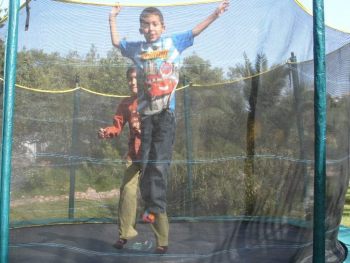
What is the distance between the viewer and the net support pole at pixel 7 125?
2.20m

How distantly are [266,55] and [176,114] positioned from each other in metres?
0.57

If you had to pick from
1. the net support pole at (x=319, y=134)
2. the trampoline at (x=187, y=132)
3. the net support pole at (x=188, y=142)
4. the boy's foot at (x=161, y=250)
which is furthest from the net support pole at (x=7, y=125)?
the net support pole at (x=319, y=134)

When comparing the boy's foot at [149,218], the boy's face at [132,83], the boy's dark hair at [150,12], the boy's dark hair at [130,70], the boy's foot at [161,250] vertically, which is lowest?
the boy's foot at [161,250]

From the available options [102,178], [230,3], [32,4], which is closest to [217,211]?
[102,178]

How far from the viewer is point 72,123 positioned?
2.53 m

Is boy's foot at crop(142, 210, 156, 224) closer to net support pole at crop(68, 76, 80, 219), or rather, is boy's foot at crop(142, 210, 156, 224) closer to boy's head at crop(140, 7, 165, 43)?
net support pole at crop(68, 76, 80, 219)

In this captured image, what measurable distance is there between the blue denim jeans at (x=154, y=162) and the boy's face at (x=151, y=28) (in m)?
0.40

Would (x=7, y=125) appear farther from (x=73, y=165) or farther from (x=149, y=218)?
(x=149, y=218)

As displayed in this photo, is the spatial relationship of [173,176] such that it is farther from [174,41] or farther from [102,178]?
[174,41]

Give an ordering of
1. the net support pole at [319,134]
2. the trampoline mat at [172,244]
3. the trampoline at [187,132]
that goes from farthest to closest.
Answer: the trampoline at [187,132], the trampoline mat at [172,244], the net support pole at [319,134]

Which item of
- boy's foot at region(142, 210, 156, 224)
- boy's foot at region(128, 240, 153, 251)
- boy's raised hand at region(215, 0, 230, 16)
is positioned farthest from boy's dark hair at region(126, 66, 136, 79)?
boy's foot at region(128, 240, 153, 251)

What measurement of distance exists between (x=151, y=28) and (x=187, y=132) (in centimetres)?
58

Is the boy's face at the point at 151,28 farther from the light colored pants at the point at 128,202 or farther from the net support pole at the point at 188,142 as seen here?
the light colored pants at the point at 128,202

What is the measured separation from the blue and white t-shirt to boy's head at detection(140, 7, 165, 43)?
4 cm
